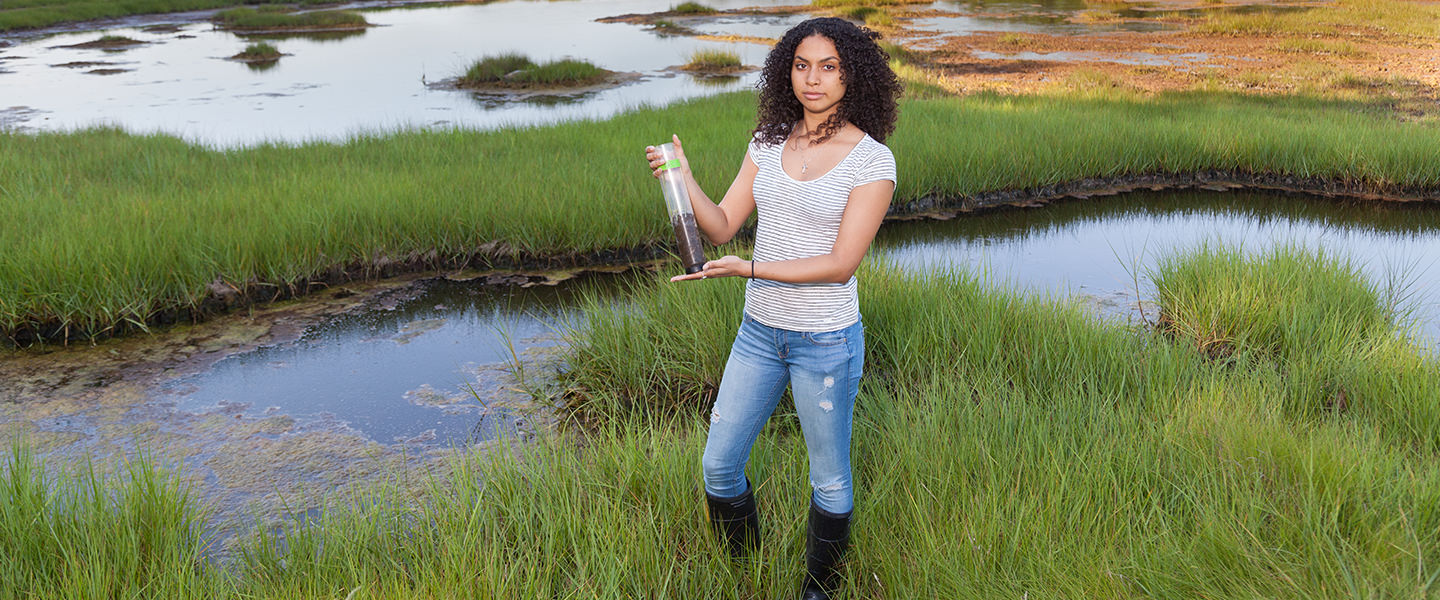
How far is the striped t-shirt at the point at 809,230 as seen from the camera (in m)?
1.99

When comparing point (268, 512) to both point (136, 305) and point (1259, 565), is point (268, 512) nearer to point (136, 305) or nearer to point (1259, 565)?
point (136, 305)

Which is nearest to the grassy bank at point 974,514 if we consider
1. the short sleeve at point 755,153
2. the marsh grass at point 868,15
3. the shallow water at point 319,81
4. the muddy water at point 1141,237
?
the short sleeve at point 755,153

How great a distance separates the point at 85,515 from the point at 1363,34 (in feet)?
78.1

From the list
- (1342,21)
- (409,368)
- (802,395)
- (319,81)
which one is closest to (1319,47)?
(1342,21)

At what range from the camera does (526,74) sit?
16906 mm

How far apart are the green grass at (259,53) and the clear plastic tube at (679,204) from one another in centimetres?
2197

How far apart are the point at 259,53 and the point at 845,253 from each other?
22938 millimetres

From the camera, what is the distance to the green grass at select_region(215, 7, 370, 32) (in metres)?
30.1

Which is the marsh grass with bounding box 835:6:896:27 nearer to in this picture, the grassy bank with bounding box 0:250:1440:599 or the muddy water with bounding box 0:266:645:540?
the muddy water with bounding box 0:266:645:540

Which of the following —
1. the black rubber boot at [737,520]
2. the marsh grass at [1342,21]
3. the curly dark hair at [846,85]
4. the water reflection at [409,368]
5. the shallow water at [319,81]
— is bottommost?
the water reflection at [409,368]

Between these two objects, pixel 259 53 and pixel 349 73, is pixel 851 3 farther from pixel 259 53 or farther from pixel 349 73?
pixel 349 73

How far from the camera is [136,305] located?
504 cm

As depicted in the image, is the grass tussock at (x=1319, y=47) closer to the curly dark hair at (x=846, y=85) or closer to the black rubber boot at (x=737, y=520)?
the curly dark hair at (x=846, y=85)

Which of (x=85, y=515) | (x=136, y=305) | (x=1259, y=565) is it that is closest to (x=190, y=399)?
(x=136, y=305)
